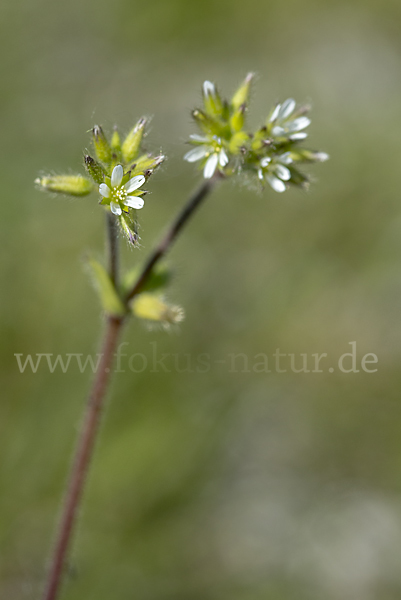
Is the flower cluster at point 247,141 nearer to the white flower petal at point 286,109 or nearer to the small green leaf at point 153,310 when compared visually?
the white flower petal at point 286,109

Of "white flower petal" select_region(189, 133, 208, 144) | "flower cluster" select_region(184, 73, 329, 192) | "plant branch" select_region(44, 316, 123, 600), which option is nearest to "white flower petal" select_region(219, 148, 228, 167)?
"flower cluster" select_region(184, 73, 329, 192)

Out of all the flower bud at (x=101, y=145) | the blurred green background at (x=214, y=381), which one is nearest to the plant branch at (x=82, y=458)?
the blurred green background at (x=214, y=381)

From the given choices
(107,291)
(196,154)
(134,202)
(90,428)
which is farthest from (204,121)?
(90,428)

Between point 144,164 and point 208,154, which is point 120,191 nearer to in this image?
point 144,164

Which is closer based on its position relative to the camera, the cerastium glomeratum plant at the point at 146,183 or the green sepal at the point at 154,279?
the cerastium glomeratum plant at the point at 146,183

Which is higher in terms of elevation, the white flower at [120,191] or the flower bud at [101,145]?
the flower bud at [101,145]

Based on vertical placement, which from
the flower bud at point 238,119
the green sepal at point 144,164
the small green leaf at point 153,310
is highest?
the flower bud at point 238,119

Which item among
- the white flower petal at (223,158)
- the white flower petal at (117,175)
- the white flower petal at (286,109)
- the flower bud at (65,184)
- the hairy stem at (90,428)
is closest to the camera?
the white flower petal at (117,175)

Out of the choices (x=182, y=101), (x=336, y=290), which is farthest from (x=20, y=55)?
(x=336, y=290)
